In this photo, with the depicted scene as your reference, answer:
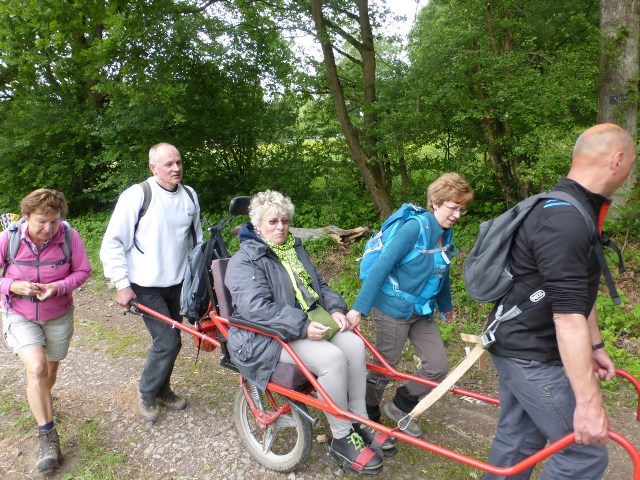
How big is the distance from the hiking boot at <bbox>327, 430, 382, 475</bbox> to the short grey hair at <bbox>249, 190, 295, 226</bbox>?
1.48 metres

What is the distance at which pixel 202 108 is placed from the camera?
9.48 meters

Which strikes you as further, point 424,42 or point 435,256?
point 424,42

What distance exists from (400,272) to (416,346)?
0.60 meters

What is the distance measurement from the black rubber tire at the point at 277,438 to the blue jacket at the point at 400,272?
0.86 m

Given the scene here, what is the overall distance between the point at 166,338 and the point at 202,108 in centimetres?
682

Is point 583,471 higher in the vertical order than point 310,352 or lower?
lower

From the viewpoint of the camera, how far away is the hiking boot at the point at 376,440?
269 cm

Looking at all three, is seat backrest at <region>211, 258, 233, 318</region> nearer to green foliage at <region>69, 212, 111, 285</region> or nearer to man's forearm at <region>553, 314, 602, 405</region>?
man's forearm at <region>553, 314, 602, 405</region>

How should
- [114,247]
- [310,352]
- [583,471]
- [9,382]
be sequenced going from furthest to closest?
→ [9,382], [114,247], [310,352], [583,471]

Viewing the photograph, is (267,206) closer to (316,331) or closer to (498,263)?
(316,331)

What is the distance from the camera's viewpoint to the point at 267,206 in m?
3.15

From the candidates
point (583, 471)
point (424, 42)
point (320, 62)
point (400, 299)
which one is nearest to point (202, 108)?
point (320, 62)

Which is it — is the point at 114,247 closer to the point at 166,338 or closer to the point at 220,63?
the point at 166,338

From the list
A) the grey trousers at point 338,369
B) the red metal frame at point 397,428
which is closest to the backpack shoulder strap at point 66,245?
the red metal frame at point 397,428
